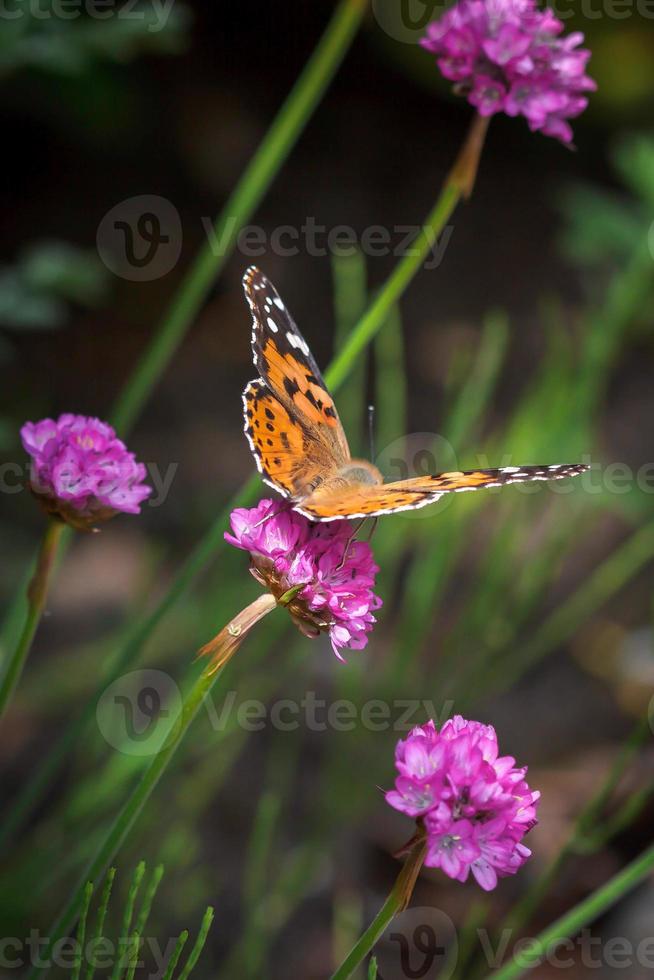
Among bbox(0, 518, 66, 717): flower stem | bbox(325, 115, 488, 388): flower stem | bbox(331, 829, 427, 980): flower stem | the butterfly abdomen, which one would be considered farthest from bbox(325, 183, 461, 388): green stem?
bbox(331, 829, 427, 980): flower stem

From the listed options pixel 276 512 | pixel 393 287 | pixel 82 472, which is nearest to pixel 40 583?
pixel 82 472

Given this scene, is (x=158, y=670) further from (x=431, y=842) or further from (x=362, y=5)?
(x=431, y=842)

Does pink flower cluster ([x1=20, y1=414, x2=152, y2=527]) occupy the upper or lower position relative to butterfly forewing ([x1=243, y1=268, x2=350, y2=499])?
lower

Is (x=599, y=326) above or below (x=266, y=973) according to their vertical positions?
above

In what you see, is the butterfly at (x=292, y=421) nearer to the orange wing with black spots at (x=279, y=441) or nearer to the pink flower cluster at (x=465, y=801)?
the orange wing with black spots at (x=279, y=441)

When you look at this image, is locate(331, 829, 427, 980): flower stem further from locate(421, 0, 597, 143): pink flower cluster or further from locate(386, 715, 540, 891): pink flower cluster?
locate(421, 0, 597, 143): pink flower cluster

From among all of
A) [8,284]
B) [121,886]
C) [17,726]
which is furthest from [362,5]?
[17,726]

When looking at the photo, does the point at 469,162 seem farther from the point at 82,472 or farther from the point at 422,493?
the point at 82,472

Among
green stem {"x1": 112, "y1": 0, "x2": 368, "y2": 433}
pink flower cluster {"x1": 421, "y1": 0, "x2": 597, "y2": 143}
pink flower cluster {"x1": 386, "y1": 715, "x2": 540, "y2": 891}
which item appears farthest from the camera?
green stem {"x1": 112, "y1": 0, "x2": 368, "y2": 433}
